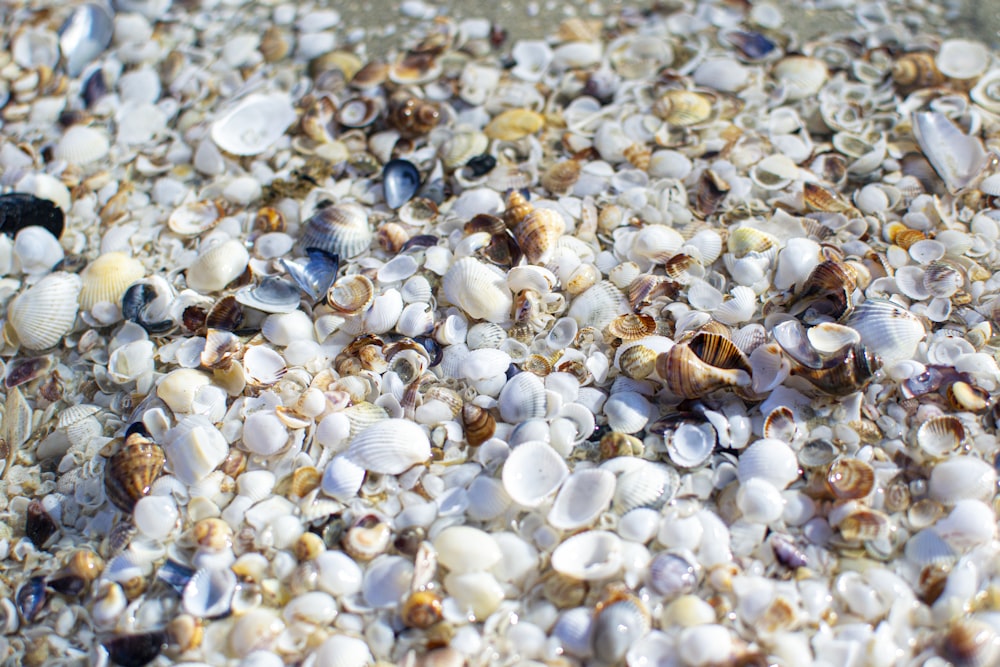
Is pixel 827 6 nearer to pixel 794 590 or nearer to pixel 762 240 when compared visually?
pixel 762 240

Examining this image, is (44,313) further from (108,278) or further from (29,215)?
(29,215)

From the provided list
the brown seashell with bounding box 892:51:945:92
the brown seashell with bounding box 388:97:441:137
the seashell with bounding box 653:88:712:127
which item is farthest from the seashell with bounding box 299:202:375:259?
the brown seashell with bounding box 892:51:945:92

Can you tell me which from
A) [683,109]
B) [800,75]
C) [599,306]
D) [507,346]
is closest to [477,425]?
[507,346]

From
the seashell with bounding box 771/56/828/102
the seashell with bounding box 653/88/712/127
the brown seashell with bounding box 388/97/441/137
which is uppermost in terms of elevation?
the seashell with bounding box 771/56/828/102

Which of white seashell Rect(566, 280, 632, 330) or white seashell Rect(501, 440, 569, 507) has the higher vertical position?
white seashell Rect(566, 280, 632, 330)

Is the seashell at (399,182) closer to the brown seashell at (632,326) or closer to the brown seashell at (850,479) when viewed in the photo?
the brown seashell at (632,326)

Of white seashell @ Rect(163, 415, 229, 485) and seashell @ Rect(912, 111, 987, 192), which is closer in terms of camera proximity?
white seashell @ Rect(163, 415, 229, 485)

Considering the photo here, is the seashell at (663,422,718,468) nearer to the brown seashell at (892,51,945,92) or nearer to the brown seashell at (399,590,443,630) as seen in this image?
the brown seashell at (399,590,443,630)
